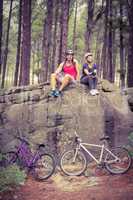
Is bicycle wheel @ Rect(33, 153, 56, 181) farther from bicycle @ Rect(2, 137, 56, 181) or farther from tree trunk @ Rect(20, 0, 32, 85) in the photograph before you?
tree trunk @ Rect(20, 0, 32, 85)

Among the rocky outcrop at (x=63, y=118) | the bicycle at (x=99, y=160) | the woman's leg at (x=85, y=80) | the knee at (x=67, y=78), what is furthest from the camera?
the woman's leg at (x=85, y=80)

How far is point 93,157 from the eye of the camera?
32.6ft

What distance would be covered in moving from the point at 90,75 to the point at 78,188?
12.8ft

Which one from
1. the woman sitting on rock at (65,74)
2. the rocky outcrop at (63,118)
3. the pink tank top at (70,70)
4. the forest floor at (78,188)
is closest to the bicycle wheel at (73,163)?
the forest floor at (78,188)

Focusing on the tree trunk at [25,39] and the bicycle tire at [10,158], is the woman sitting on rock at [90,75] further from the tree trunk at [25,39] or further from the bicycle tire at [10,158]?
the tree trunk at [25,39]

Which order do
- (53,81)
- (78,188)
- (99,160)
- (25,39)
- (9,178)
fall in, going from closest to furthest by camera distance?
(9,178) < (78,188) < (99,160) < (53,81) < (25,39)

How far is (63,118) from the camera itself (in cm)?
1151

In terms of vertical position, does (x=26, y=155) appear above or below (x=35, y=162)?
above

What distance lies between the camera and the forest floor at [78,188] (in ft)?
26.5

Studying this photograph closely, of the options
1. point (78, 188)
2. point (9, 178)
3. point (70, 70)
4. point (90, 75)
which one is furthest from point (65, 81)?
point (9, 178)

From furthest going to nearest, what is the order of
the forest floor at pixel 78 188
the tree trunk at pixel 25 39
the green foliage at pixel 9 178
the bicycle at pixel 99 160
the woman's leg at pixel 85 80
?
the tree trunk at pixel 25 39
the woman's leg at pixel 85 80
the bicycle at pixel 99 160
the forest floor at pixel 78 188
the green foliage at pixel 9 178

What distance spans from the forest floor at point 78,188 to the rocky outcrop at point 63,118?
5.44 ft

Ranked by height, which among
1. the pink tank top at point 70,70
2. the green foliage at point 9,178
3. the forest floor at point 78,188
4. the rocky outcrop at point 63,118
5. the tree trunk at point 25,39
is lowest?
the forest floor at point 78,188

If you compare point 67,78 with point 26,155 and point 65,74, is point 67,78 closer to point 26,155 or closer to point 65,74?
point 65,74
